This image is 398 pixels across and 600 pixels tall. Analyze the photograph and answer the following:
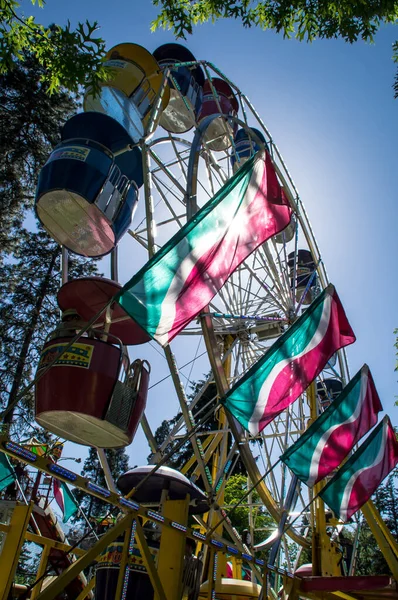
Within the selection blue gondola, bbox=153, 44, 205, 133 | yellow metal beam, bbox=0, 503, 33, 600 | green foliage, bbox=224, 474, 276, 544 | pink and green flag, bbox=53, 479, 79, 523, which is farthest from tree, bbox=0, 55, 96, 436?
green foliage, bbox=224, 474, 276, 544

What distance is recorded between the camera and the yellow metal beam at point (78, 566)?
2936 millimetres

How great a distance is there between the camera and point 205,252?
16.5 feet

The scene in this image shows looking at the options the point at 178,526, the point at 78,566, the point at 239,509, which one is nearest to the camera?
the point at 78,566

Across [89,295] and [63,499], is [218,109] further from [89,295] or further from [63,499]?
[63,499]

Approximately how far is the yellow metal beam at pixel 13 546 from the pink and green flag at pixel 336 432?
377cm

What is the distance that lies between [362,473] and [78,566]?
5662 millimetres

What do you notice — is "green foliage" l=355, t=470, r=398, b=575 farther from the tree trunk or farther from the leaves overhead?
the leaves overhead

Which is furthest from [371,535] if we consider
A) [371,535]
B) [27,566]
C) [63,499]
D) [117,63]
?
[117,63]

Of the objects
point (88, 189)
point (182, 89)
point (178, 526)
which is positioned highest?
point (182, 89)

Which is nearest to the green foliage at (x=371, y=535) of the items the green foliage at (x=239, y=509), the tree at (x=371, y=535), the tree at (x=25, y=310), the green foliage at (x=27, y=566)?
the tree at (x=371, y=535)

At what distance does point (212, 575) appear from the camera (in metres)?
4.86

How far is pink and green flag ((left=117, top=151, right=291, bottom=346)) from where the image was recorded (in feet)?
13.8

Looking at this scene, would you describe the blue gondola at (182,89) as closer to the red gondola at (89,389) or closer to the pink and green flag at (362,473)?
the red gondola at (89,389)

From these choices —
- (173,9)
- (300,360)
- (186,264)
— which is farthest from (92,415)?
(173,9)
